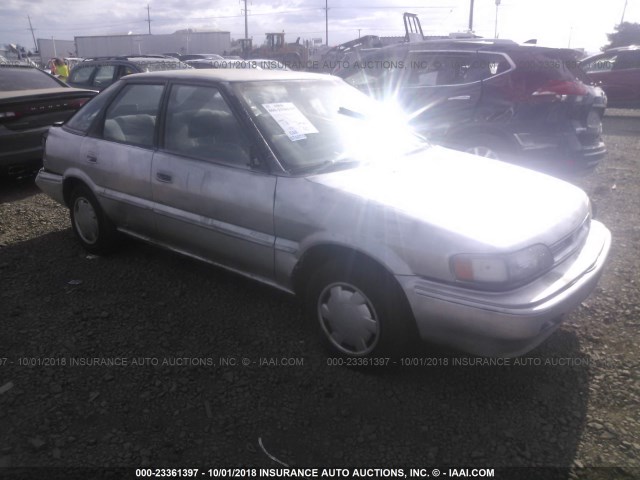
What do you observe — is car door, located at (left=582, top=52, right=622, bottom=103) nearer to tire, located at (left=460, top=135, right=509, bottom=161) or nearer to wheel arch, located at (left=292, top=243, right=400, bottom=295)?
tire, located at (left=460, top=135, right=509, bottom=161)

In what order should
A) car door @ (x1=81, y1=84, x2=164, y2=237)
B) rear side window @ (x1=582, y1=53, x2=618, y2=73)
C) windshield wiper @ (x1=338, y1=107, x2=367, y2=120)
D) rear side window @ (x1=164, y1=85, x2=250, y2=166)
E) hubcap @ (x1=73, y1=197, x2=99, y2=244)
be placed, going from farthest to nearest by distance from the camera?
rear side window @ (x1=582, y1=53, x2=618, y2=73)
hubcap @ (x1=73, y1=197, x2=99, y2=244)
car door @ (x1=81, y1=84, x2=164, y2=237)
windshield wiper @ (x1=338, y1=107, x2=367, y2=120)
rear side window @ (x1=164, y1=85, x2=250, y2=166)

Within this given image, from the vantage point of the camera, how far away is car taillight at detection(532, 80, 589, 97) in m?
5.46

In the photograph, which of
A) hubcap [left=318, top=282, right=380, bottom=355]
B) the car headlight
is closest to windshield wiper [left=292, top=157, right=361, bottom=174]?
hubcap [left=318, top=282, right=380, bottom=355]

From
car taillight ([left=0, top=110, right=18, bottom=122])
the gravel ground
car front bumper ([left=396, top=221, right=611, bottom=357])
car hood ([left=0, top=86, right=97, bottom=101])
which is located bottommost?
the gravel ground

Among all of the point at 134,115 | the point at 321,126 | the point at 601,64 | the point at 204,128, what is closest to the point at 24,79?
the point at 134,115

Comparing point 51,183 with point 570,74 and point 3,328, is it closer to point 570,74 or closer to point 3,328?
point 3,328

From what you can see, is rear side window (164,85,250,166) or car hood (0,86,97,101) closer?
rear side window (164,85,250,166)

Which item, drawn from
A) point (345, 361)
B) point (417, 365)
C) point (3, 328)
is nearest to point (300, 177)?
point (345, 361)

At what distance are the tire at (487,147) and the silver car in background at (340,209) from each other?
2.00 m

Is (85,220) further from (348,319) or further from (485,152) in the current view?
(485,152)

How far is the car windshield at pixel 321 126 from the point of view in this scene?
10.2 ft

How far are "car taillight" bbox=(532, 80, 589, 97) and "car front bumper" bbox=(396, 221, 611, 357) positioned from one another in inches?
136

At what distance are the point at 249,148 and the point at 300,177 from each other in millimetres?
418

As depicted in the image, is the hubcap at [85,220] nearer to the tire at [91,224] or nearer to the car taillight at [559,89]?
the tire at [91,224]
